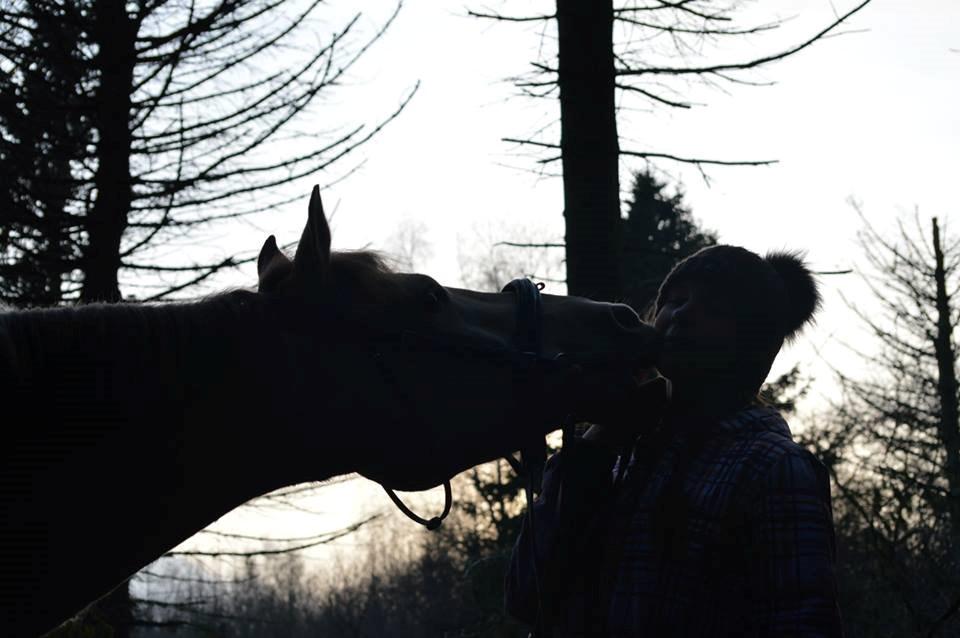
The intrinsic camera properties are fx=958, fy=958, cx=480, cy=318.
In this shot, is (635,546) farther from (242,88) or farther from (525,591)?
(242,88)

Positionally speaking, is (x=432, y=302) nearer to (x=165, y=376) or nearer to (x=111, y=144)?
(x=165, y=376)

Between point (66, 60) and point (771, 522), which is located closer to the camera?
point (771, 522)

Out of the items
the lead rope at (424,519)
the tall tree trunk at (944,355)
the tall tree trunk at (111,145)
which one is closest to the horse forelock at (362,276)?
the lead rope at (424,519)

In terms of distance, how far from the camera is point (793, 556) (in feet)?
7.25

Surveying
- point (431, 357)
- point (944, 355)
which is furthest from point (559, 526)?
point (944, 355)

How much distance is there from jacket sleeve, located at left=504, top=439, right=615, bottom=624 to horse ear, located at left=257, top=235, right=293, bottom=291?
0.91 metres

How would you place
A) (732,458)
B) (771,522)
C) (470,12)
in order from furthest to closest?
1. (470,12)
2. (732,458)
3. (771,522)

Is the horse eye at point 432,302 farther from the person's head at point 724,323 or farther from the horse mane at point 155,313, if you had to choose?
the person's head at point 724,323

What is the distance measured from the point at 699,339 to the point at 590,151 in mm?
3456

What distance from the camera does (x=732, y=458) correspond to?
2.40 m

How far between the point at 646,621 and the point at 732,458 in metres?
0.45

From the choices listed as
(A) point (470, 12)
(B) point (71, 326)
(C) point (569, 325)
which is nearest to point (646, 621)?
(C) point (569, 325)

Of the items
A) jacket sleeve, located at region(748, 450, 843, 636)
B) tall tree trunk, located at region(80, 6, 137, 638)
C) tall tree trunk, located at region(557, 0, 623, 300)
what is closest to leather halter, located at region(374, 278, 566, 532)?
jacket sleeve, located at region(748, 450, 843, 636)

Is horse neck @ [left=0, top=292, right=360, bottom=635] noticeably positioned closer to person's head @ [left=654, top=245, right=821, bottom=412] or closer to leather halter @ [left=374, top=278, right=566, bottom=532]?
leather halter @ [left=374, top=278, right=566, bottom=532]
